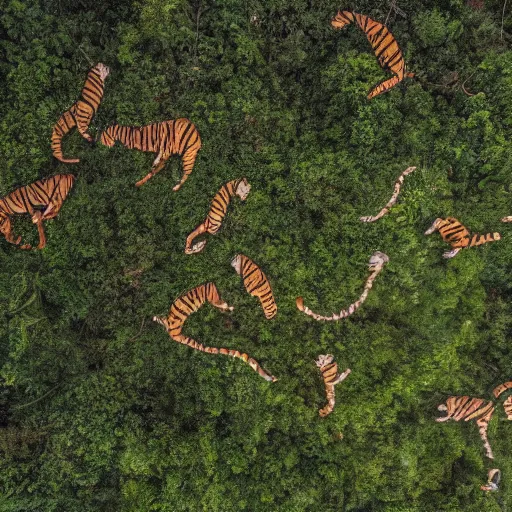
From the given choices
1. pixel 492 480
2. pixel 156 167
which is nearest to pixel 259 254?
pixel 156 167

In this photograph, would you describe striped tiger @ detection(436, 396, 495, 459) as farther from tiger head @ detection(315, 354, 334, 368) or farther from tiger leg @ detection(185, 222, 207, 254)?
tiger leg @ detection(185, 222, 207, 254)

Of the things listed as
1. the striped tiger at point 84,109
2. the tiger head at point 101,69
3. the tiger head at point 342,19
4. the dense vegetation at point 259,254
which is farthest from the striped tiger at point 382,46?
the striped tiger at point 84,109

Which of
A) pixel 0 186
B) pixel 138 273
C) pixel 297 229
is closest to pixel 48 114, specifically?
pixel 0 186

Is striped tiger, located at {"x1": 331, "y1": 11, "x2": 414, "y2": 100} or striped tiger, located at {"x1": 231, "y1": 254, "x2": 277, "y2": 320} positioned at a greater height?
striped tiger, located at {"x1": 331, "y1": 11, "x2": 414, "y2": 100}

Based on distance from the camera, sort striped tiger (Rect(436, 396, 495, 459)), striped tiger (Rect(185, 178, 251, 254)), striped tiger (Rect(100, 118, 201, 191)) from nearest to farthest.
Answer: striped tiger (Rect(100, 118, 201, 191)), striped tiger (Rect(185, 178, 251, 254)), striped tiger (Rect(436, 396, 495, 459))

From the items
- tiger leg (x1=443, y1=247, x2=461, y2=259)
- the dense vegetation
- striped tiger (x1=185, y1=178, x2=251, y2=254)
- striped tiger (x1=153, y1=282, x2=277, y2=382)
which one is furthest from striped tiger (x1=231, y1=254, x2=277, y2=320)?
tiger leg (x1=443, y1=247, x2=461, y2=259)

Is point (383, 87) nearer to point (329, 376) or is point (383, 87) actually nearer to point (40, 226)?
point (329, 376)
